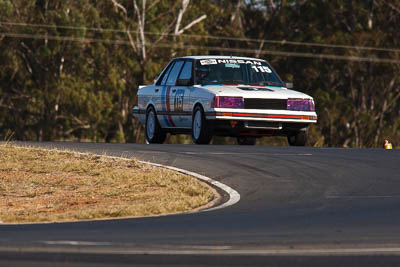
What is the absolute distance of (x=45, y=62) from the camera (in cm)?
5059

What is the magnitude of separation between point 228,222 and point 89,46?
43.1 m

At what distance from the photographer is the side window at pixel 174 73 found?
62.4 ft

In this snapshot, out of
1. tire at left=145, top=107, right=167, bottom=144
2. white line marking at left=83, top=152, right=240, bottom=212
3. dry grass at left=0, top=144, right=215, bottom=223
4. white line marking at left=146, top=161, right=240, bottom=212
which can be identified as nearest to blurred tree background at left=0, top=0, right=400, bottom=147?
tire at left=145, top=107, right=167, bottom=144

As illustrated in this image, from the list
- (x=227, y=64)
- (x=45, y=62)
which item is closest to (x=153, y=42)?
(x=45, y=62)

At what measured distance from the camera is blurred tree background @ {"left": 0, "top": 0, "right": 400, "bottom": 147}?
163 ft

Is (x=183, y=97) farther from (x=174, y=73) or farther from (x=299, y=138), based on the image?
(x=299, y=138)

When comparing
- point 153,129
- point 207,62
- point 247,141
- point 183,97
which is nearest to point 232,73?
point 207,62

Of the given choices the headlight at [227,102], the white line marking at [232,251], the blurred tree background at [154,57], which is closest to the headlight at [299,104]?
the headlight at [227,102]

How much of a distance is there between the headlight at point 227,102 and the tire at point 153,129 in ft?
8.62

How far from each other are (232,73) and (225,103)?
1.49 metres

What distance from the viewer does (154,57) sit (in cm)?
5234

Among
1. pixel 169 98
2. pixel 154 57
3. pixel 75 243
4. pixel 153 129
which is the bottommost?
pixel 153 129

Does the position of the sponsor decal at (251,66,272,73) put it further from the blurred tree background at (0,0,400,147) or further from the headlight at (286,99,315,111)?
the blurred tree background at (0,0,400,147)

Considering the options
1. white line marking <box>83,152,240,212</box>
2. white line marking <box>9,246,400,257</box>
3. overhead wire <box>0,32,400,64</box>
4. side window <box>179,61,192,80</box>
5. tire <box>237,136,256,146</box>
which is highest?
overhead wire <box>0,32,400,64</box>
